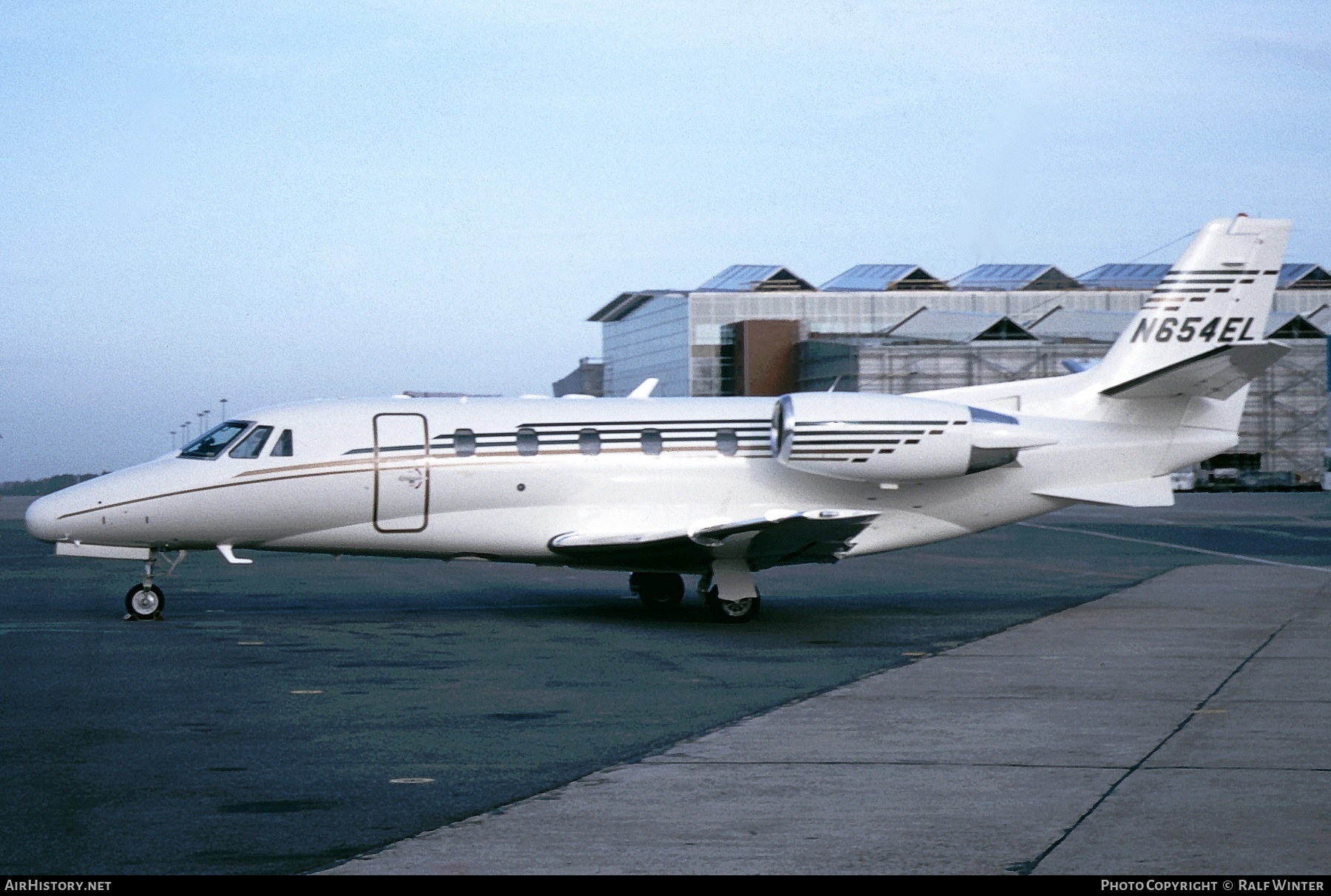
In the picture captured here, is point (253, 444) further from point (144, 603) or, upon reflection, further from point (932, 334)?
point (932, 334)

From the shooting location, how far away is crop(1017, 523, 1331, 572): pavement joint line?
2897 centimetres

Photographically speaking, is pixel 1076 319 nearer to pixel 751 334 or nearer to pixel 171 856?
pixel 751 334

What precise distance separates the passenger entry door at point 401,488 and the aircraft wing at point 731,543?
1.72 metres

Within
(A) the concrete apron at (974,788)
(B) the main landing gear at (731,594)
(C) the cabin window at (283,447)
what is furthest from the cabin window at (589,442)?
(A) the concrete apron at (974,788)

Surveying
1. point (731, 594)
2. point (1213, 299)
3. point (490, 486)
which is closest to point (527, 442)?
point (490, 486)

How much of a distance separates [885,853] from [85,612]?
15795mm

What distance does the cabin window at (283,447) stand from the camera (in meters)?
19.1

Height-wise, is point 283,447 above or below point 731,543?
above

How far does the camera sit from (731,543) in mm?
18266

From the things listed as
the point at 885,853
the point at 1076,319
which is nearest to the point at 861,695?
the point at 885,853

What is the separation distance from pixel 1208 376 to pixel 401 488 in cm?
1053

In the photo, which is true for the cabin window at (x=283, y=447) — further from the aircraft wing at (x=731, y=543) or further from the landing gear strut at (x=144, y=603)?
the aircraft wing at (x=731, y=543)

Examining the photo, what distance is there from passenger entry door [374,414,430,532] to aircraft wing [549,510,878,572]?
172 centimetres
